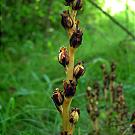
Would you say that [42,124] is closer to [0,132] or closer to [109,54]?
[0,132]

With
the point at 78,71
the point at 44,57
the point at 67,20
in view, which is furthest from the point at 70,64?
the point at 44,57

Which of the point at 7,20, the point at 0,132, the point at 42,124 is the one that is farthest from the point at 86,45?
the point at 0,132

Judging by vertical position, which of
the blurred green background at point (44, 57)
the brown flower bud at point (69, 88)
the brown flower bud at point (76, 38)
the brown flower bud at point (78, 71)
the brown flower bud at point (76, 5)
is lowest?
the brown flower bud at point (69, 88)

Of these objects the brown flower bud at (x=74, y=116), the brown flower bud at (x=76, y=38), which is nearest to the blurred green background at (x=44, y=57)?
the brown flower bud at (x=74, y=116)

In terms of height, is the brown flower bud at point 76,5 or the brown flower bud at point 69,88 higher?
the brown flower bud at point 76,5

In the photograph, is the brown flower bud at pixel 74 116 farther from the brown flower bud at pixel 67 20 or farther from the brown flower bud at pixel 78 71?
the brown flower bud at pixel 67 20

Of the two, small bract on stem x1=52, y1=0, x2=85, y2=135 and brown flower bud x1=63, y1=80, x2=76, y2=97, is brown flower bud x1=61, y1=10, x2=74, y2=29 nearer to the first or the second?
small bract on stem x1=52, y1=0, x2=85, y2=135

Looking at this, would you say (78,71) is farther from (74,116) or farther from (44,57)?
(44,57)
